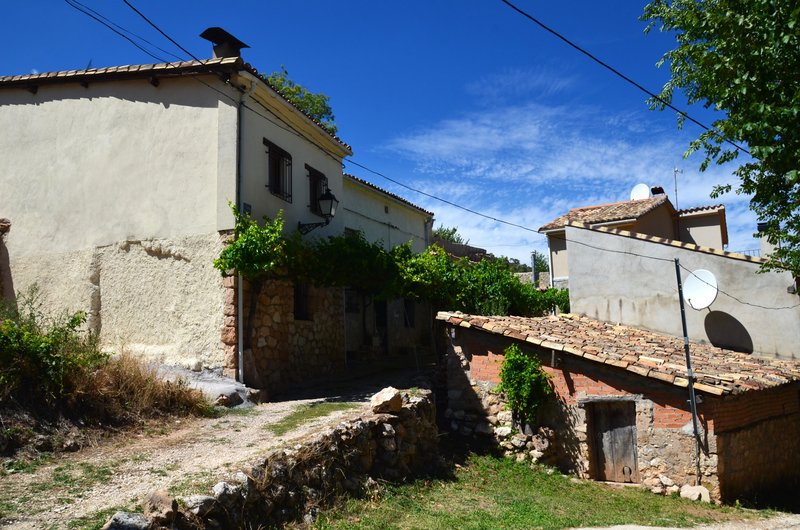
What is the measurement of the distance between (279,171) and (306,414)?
19.0 ft

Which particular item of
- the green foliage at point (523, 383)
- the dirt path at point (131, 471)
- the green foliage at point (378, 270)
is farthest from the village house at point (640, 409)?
the dirt path at point (131, 471)

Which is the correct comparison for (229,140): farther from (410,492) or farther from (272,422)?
(410,492)

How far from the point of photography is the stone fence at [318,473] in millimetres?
5625

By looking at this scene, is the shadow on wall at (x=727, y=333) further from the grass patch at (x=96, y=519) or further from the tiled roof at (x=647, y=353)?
the grass patch at (x=96, y=519)

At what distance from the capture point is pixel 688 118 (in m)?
10.5

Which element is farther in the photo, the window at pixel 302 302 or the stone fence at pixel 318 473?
the window at pixel 302 302

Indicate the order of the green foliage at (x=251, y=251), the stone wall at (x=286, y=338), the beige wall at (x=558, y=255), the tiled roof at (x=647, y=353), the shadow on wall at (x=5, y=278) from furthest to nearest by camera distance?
the beige wall at (x=558, y=255)
the shadow on wall at (x=5, y=278)
the stone wall at (x=286, y=338)
the green foliage at (x=251, y=251)
the tiled roof at (x=647, y=353)

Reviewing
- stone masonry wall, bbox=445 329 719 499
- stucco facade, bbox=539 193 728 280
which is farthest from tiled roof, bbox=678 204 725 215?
stone masonry wall, bbox=445 329 719 499

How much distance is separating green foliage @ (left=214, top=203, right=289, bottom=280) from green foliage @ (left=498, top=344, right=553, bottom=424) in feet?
15.7

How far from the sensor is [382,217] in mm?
21656

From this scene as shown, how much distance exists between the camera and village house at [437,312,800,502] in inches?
411

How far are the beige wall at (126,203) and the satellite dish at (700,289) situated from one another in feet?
33.2

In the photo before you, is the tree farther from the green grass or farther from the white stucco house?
the white stucco house

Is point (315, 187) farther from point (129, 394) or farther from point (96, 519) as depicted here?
point (96, 519)
